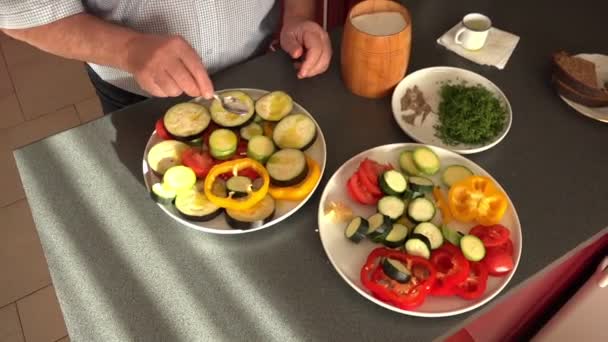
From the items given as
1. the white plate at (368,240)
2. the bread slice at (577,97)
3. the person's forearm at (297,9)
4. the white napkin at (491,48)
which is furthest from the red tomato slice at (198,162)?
the bread slice at (577,97)

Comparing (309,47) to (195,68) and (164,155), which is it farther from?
(164,155)

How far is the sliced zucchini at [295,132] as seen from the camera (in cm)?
100

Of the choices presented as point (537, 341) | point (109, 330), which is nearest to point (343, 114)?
point (109, 330)

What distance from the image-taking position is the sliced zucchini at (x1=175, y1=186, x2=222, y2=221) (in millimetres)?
903

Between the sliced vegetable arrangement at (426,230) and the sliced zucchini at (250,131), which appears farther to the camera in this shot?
the sliced zucchini at (250,131)

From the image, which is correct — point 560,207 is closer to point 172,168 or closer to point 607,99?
point 607,99

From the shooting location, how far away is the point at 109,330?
832 millimetres

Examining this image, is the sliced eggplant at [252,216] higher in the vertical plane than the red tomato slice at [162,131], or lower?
lower

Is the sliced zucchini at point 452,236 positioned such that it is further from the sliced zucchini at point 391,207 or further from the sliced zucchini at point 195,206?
the sliced zucchini at point 195,206

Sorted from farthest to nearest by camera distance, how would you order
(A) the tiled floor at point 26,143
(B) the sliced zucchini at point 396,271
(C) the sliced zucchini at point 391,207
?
1. (A) the tiled floor at point 26,143
2. (C) the sliced zucchini at point 391,207
3. (B) the sliced zucchini at point 396,271

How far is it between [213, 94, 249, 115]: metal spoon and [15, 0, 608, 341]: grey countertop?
0.49ft

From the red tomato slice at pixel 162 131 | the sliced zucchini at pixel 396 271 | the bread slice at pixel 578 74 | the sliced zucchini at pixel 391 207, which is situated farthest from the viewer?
the bread slice at pixel 578 74

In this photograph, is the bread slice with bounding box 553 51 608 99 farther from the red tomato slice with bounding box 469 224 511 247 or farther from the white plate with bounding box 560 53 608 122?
the red tomato slice with bounding box 469 224 511 247

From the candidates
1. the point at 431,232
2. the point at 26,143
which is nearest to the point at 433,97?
the point at 431,232
